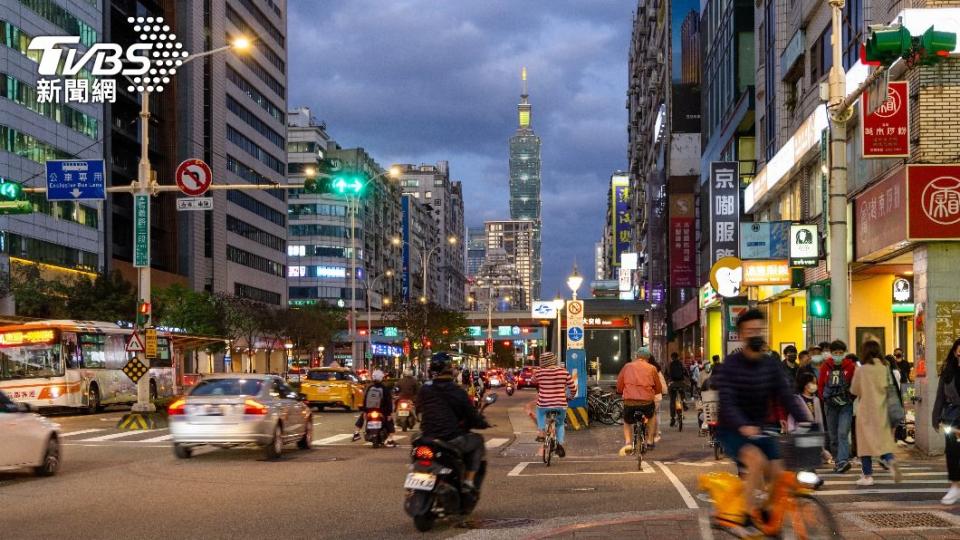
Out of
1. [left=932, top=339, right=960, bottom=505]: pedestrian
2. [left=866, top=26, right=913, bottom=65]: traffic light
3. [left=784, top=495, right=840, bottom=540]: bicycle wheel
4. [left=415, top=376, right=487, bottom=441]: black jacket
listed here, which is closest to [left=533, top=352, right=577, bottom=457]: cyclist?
[left=866, top=26, right=913, bottom=65]: traffic light

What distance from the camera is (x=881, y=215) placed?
22.1m

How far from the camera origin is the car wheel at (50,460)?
54.3ft

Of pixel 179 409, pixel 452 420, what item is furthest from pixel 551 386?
pixel 452 420

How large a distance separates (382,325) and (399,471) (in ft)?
307

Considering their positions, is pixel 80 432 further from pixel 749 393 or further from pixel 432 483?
pixel 749 393

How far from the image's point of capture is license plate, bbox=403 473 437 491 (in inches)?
423

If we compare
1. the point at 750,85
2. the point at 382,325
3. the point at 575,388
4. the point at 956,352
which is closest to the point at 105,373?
the point at 575,388

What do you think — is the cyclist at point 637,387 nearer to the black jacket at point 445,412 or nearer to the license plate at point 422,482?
the black jacket at point 445,412

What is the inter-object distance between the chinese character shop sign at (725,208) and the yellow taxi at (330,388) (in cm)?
1464

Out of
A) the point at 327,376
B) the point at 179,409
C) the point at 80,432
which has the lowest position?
the point at 80,432

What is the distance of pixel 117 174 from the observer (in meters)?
83.6

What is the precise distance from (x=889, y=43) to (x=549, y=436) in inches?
319

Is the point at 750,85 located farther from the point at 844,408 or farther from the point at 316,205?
the point at 316,205

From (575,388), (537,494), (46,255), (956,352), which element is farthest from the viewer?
(46,255)
